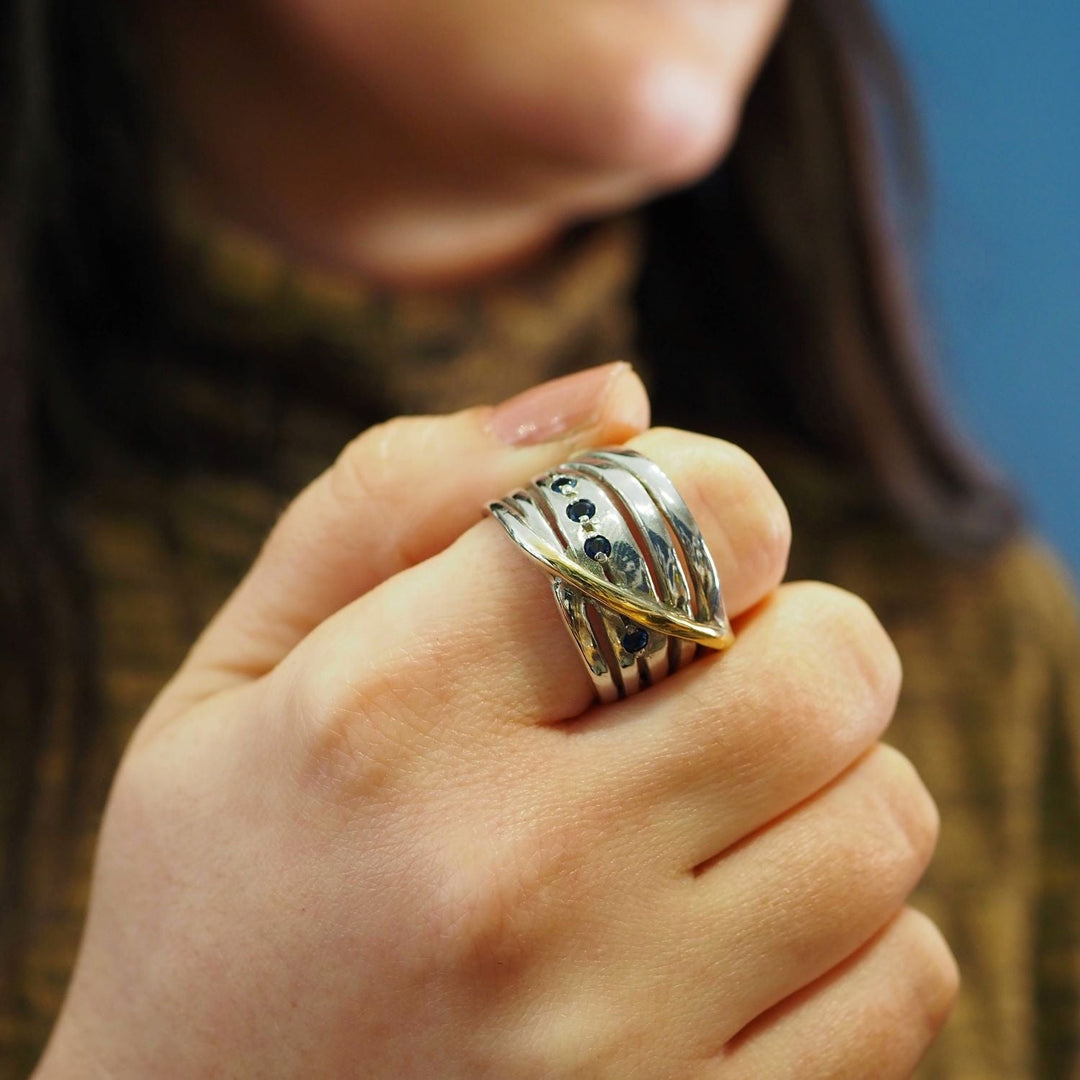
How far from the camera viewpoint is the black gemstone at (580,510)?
38cm

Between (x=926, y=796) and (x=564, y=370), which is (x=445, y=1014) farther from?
(x=564, y=370)

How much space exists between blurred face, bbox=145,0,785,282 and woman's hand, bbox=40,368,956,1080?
468 millimetres

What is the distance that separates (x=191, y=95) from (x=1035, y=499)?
117 cm

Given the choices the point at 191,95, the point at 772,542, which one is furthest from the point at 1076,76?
the point at 772,542

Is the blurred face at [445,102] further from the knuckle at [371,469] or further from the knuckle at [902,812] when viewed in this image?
the knuckle at [902,812]

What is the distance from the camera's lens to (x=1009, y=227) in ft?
4.42

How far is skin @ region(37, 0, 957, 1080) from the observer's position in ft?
1.22

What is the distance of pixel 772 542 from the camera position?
417mm

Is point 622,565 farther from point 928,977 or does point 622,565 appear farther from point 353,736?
point 928,977

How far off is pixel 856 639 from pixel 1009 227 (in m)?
1.15

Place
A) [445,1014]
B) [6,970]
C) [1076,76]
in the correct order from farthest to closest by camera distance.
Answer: [1076,76], [6,970], [445,1014]

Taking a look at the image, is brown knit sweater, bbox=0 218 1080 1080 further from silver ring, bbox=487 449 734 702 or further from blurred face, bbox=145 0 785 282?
silver ring, bbox=487 449 734 702

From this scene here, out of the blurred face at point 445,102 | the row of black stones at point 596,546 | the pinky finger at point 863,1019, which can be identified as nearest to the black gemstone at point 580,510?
the row of black stones at point 596,546

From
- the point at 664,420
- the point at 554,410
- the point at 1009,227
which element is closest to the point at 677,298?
the point at 664,420
